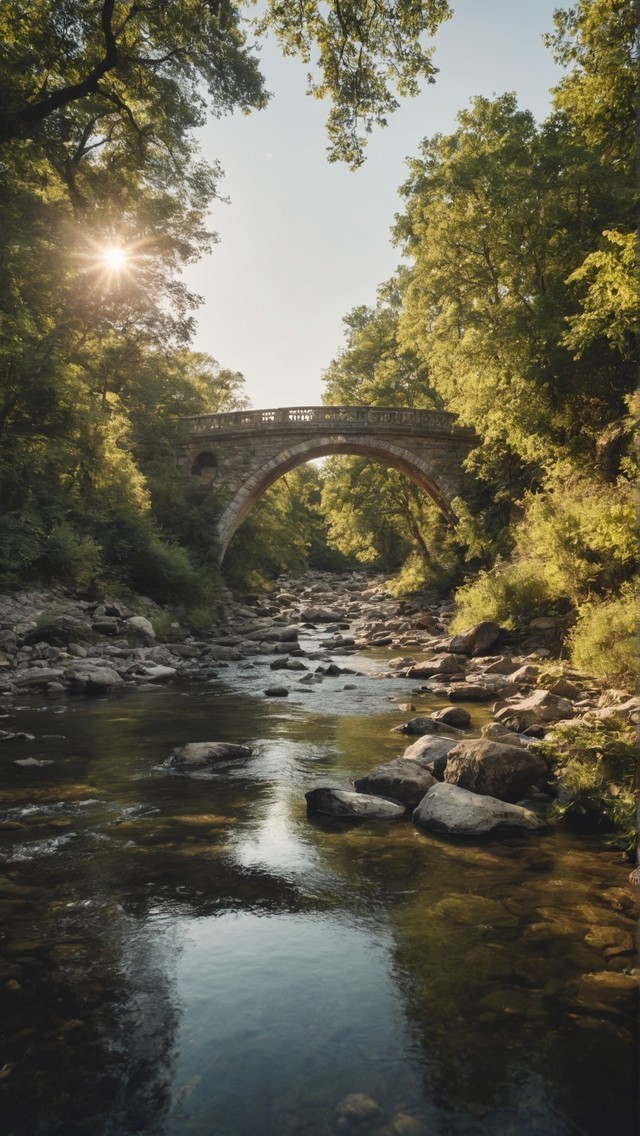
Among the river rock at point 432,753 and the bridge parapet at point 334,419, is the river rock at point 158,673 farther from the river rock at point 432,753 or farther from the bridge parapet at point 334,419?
the bridge parapet at point 334,419

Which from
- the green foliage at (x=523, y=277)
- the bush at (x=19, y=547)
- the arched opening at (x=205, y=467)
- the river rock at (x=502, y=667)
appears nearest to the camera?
the river rock at (x=502, y=667)

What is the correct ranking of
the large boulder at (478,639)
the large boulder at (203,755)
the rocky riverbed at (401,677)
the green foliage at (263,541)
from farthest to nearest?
the green foliage at (263,541) < the large boulder at (478,639) < the large boulder at (203,755) < the rocky riverbed at (401,677)

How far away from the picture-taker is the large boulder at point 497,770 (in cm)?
514

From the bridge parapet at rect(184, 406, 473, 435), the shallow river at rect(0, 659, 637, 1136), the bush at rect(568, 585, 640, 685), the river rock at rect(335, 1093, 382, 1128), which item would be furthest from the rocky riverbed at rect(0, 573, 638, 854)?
the bridge parapet at rect(184, 406, 473, 435)

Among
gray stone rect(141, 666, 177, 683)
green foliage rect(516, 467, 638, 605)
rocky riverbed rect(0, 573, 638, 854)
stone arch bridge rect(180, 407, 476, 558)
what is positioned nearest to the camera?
rocky riverbed rect(0, 573, 638, 854)

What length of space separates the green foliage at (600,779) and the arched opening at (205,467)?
2504 cm

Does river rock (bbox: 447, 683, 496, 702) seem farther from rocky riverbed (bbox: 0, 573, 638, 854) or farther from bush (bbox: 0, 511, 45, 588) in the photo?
bush (bbox: 0, 511, 45, 588)

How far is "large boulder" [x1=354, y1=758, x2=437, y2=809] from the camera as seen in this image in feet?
17.3

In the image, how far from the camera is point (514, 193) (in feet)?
50.0

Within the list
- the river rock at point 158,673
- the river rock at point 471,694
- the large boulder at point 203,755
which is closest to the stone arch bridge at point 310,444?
the river rock at point 158,673

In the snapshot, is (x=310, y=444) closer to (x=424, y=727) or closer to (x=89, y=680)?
(x=89, y=680)

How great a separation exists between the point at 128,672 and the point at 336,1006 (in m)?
10.3

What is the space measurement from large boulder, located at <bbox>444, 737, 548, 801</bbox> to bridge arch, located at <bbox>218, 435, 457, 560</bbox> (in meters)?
22.4

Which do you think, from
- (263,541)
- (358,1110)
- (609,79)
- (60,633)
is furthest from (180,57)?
(263,541)
